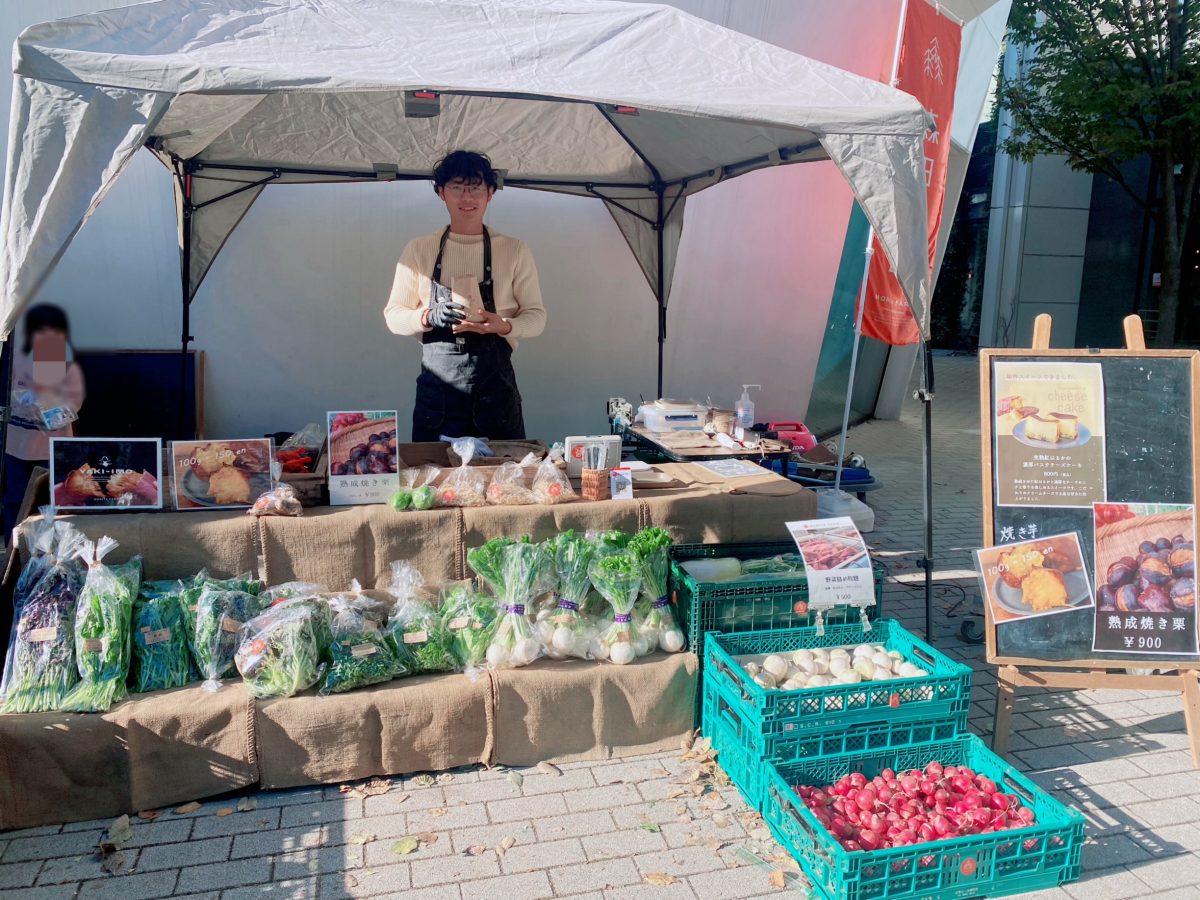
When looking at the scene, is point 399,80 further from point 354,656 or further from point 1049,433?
point 1049,433

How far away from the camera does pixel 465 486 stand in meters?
3.64

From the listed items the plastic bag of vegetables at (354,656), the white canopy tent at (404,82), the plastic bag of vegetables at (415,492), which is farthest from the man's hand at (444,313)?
the plastic bag of vegetables at (354,656)

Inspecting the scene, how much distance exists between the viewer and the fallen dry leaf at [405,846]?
281cm

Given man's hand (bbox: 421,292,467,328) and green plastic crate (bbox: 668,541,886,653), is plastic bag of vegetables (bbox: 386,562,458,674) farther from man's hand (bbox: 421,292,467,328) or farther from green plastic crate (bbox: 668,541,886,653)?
man's hand (bbox: 421,292,467,328)

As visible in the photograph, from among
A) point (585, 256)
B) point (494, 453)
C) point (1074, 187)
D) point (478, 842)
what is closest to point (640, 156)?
point (585, 256)

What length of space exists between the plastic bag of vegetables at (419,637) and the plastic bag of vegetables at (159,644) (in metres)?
0.74

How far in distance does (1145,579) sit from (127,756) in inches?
152

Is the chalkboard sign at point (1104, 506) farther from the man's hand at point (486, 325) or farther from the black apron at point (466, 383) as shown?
the black apron at point (466, 383)

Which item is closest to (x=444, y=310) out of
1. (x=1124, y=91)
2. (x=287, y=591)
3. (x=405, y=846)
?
(x=287, y=591)

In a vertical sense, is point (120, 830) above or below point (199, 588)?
below

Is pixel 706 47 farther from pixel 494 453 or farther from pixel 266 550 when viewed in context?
pixel 266 550

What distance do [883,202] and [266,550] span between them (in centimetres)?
279

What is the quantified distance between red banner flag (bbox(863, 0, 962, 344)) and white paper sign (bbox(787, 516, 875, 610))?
3.30 m

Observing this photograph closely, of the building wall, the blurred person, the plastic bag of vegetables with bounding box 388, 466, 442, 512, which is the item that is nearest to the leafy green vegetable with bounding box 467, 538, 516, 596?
the plastic bag of vegetables with bounding box 388, 466, 442, 512
